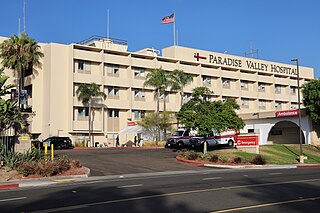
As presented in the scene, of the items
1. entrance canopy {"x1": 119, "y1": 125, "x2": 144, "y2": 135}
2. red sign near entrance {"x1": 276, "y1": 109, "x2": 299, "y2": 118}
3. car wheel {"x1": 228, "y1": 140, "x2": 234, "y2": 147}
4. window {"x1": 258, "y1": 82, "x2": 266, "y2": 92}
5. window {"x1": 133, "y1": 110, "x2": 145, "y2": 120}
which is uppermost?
window {"x1": 258, "y1": 82, "x2": 266, "y2": 92}

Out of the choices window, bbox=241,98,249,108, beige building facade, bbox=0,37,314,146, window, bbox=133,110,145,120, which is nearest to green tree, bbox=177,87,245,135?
beige building facade, bbox=0,37,314,146

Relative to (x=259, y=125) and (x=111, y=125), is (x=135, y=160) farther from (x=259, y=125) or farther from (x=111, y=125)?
(x=111, y=125)

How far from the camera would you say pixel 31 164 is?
21875mm

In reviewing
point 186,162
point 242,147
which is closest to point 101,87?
point 242,147

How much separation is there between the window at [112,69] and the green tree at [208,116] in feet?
95.2

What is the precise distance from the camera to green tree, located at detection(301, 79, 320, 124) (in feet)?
149

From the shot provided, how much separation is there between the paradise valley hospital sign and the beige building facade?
19cm

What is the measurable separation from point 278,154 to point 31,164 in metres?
25.0

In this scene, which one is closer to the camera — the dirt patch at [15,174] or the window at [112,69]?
the dirt patch at [15,174]

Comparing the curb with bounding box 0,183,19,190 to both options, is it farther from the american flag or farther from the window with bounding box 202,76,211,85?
the window with bounding box 202,76,211,85

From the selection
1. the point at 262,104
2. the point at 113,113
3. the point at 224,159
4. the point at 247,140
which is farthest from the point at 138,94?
the point at 224,159

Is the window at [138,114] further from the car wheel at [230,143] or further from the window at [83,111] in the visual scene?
the car wheel at [230,143]

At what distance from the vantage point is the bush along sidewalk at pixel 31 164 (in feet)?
71.0

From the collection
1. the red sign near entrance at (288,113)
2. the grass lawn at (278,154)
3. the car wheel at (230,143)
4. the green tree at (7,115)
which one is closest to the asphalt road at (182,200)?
the green tree at (7,115)
